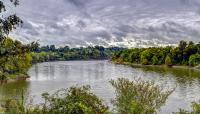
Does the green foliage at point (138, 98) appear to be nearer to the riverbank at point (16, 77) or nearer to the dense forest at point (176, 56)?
the riverbank at point (16, 77)

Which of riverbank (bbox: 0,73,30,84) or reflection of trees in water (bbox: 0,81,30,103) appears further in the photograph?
riverbank (bbox: 0,73,30,84)

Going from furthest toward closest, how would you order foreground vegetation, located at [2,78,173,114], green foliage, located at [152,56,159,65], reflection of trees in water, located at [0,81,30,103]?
green foliage, located at [152,56,159,65]
reflection of trees in water, located at [0,81,30,103]
foreground vegetation, located at [2,78,173,114]

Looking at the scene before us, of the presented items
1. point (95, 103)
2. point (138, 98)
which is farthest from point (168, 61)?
point (95, 103)

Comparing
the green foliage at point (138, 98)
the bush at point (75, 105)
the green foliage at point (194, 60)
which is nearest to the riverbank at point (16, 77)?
the green foliage at point (138, 98)

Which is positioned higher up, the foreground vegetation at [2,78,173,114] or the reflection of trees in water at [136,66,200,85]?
the foreground vegetation at [2,78,173,114]

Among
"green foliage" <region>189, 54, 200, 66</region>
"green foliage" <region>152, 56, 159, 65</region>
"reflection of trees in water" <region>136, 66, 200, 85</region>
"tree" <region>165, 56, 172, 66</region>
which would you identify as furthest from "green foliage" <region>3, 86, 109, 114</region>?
"green foliage" <region>152, 56, 159, 65</region>

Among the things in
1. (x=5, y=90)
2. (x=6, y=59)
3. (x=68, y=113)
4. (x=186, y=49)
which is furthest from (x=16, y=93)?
(x=186, y=49)

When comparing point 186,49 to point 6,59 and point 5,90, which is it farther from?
point 6,59

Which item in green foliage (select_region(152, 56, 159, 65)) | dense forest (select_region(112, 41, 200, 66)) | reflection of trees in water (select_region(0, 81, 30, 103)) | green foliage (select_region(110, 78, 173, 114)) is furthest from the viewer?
green foliage (select_region(152, 56, 159, 65))

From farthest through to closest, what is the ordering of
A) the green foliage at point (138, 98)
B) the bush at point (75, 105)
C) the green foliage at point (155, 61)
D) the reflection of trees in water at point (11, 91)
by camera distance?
the green foliage at point (155, 61), the reflection of trees in water at point (11, 91), the green foliage at point (138, 98), the bush at point (75, 105)

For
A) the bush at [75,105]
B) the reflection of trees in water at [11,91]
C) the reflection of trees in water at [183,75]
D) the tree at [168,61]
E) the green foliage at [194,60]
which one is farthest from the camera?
the tree at [168,61]

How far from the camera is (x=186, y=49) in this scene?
170m

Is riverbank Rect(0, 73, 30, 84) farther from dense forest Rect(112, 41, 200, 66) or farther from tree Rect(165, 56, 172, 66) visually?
tree Rect(165, 56, 172, 66)

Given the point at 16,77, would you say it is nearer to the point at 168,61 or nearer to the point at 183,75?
the point at 183,75
